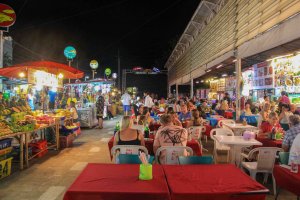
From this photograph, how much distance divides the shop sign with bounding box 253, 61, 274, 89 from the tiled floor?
154 inches

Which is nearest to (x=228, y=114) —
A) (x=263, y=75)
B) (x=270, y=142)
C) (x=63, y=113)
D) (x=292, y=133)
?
(x=263, y=75)

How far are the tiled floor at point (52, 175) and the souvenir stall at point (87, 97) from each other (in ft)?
14.4

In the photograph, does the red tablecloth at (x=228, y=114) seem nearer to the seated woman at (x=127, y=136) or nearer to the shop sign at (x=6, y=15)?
the seated woman at (x=127, y=136)

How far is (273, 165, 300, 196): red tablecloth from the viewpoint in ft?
10.4

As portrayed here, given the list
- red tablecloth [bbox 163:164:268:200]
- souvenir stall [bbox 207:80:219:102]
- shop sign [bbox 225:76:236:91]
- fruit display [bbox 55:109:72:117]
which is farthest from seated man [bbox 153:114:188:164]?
souvenir stall [bbox 207:80:219:102]

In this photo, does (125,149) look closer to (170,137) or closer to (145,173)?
(170,137)

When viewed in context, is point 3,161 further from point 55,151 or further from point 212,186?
point 212,186

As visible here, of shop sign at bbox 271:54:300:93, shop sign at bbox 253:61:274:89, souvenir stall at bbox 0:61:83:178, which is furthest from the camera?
shop sign at bbox 253:61:274:89

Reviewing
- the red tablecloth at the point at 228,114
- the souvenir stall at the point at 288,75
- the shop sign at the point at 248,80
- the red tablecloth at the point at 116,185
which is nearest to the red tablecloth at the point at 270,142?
the red tablecloth at the point at 116,185

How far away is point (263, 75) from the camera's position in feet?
38.0

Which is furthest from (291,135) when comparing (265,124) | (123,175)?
(123,175)

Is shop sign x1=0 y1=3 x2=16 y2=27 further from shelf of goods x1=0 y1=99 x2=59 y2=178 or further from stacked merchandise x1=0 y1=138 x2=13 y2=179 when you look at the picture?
stacked merchandise x1=0 y1=138 x2=13 y2=179

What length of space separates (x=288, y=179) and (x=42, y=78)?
794cm

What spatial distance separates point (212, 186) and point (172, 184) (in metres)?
0.37
